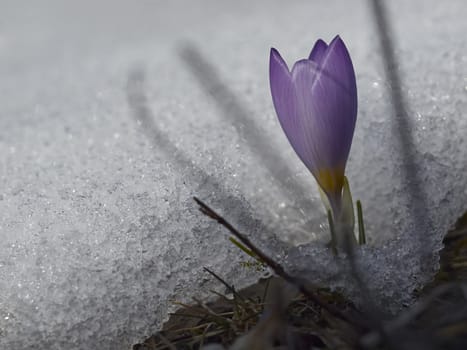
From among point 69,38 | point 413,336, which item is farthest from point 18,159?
point 69,38

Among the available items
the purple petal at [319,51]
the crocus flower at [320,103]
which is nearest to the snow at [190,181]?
the crocus flower at [320,103]

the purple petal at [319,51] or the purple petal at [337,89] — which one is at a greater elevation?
the purple petal at [319,51]

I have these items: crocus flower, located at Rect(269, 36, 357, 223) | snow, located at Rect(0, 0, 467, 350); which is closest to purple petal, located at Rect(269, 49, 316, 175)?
crocus flower, located at Rect(269, 36, 357, 223)

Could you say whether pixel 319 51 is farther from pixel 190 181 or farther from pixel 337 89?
pixel 190 181

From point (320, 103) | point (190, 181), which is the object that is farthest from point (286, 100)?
point (190, 181)

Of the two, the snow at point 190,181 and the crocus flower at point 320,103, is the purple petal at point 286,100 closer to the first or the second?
the crocus flower at point 320,103

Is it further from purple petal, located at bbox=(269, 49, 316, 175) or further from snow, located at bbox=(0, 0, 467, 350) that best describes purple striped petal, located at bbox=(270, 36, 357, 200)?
snow, located at bbox=(0, 0, 467, 350)
